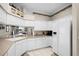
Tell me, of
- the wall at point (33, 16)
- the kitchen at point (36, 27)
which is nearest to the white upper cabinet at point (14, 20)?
the kitchen at point (36, 27)

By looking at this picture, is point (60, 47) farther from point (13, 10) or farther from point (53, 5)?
point (13, 10)

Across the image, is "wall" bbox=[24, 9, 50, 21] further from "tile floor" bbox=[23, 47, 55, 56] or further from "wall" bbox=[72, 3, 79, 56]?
"tile floor" bbox=[23, 47, 55, 56]

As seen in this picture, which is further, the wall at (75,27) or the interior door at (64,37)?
the interior door at (64,37)

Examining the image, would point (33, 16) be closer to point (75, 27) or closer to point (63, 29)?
point (63, 29)

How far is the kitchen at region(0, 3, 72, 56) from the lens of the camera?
1367mm

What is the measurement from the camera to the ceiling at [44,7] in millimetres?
1323

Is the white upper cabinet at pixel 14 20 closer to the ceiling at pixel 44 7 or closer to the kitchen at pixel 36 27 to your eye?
the kitchen at pixel 36 27

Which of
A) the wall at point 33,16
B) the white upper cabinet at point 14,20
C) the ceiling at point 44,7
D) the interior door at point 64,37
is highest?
the ceiling at point 44,7

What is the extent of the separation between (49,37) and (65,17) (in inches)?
17.5

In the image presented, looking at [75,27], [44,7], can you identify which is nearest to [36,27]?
[44,7]

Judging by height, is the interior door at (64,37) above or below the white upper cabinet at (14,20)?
below

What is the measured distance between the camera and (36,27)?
4.94 feet

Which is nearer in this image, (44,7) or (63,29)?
(44,7)

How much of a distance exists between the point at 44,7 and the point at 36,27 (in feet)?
1.21
